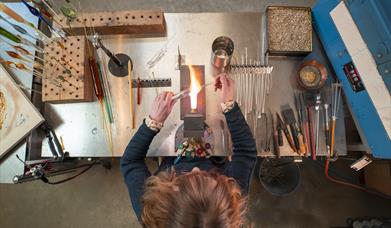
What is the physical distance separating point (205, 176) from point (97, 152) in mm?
659

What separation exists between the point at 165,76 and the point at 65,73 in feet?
1.51

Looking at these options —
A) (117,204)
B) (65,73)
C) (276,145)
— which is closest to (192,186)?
(276,145)

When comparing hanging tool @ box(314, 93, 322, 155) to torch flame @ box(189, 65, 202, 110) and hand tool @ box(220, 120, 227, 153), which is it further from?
torch flame @ box(189, 65, 202, 110)

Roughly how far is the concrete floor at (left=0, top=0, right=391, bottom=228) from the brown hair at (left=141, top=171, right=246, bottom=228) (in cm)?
121

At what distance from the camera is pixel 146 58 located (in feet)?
4.11

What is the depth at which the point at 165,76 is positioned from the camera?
1.23m

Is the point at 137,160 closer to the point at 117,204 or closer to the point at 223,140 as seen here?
the point at 223,140

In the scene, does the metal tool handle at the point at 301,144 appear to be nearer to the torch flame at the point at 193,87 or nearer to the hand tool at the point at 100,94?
the torch flame at the point at 193,87

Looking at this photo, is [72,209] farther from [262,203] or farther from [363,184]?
[363,184]

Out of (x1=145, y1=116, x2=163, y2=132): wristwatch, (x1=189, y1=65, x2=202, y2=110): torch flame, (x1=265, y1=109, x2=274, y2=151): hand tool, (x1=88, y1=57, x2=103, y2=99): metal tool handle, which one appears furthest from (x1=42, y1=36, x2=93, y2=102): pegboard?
(x1=265, y1=109, x2=274, y2=151): hand tool

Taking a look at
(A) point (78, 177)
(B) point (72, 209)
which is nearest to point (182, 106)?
(A) point (78, 177)

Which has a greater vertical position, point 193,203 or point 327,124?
point 327,124

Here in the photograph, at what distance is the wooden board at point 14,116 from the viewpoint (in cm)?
114

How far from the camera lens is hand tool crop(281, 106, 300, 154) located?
1176mm
